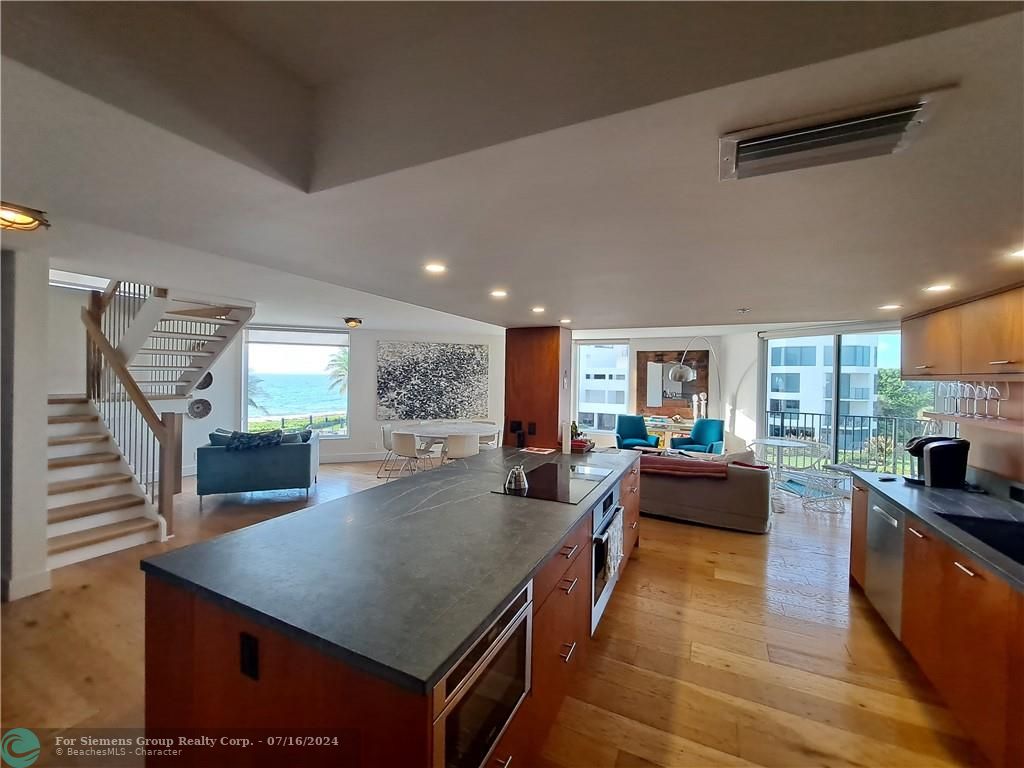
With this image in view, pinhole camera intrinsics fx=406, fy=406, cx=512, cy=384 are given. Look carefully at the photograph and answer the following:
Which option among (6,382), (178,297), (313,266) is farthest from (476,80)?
(178,297)

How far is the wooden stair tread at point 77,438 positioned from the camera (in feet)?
11.6

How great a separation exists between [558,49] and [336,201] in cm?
73

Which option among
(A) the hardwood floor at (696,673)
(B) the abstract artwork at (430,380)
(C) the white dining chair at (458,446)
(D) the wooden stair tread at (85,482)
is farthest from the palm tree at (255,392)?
(A) the hardwood floor at (696,673)

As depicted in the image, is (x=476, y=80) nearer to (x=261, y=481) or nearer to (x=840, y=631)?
(x=840, y=631)

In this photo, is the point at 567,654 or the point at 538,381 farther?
the point at 538,381

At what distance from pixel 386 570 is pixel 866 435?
235 inches

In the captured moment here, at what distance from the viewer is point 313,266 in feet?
6.25

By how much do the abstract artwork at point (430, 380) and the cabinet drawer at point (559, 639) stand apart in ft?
18.7

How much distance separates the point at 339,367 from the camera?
23.4 ft

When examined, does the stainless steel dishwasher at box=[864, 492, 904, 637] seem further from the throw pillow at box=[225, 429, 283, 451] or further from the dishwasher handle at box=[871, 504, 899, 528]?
the throw pillow at box=[225, 429, 283, 451]

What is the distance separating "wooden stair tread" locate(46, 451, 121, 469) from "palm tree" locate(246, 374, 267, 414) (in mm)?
2863

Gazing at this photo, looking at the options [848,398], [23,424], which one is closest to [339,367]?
[23,424]

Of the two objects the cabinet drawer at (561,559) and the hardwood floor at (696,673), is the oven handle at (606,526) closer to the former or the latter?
the cabinet drawer at (561,559)

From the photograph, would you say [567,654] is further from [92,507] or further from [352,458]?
[352,458]
